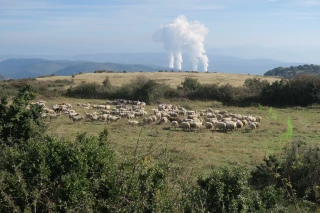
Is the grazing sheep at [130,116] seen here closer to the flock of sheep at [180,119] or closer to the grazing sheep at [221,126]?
the flock of sheep at [180,119]

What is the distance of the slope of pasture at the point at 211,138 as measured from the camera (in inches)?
565

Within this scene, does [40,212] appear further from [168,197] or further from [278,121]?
[278,121]

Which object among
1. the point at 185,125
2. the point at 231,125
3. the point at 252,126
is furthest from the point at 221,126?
the point at 185,125

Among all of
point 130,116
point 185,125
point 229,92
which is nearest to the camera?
point 185,125

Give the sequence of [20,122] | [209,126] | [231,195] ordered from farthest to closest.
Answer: [209,126] → [20,122] → [231,195]

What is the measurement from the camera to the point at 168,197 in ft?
22.0

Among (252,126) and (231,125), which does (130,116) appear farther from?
(252,126)

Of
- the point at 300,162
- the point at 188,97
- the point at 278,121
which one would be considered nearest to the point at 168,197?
the point at 300,162

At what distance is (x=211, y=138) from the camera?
19.0 meters

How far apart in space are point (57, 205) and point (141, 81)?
33169 millimetres

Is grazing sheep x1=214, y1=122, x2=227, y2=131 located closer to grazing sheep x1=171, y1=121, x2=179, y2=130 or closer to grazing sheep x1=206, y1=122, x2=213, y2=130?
grazing sheep x1=206, y1=122, x2=213, y2=130

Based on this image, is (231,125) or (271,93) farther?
(271,93)

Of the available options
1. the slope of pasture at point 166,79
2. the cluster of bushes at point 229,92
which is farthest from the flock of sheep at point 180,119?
the slope of pasture at point 166,79

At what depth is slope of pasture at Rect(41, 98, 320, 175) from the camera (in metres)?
14.4
